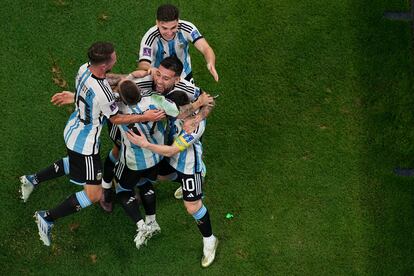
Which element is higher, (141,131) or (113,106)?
(113,106)

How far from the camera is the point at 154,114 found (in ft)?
18.1

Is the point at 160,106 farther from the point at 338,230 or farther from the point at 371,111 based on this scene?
the point at 371,111

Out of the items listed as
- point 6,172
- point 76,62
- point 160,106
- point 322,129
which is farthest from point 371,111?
point 6,172

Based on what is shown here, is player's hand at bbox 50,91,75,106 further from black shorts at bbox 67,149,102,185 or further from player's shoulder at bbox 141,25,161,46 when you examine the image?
player's shoulder at bbox 141,25,161,46

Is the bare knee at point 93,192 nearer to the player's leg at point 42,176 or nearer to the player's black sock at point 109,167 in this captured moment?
the player's black sock at point 109,167

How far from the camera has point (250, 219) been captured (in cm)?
688

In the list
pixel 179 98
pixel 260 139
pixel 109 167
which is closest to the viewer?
pixel 179 98

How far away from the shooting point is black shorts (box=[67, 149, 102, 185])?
19.5 ft

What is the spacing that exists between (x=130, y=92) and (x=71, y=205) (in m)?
1.50

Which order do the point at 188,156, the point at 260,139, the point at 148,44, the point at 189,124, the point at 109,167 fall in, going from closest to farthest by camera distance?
the point at 189,124 → the point at 188,156 → the point at 148,44 → the point at 109,167 → the point at 260,139

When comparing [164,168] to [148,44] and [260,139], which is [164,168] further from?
[260,139]

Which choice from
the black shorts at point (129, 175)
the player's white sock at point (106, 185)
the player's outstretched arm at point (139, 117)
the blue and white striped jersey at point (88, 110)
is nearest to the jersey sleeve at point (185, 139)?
the player's outstretched arm at point (139, 117)

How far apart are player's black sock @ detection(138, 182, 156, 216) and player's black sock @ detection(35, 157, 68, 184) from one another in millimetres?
865

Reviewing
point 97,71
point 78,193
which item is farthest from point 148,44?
point 78,193
